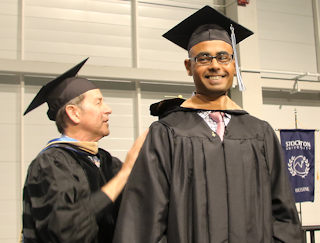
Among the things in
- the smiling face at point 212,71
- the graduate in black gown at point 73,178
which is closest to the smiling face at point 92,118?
the graduate in black gown at point 73,178

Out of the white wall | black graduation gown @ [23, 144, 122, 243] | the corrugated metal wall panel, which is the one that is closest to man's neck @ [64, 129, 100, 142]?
black graduation gown @ [23, 144, 122, 243]

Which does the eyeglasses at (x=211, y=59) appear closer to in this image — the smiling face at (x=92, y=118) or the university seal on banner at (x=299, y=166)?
the smiling face at (x=92, y=118)

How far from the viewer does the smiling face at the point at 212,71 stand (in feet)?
5.66

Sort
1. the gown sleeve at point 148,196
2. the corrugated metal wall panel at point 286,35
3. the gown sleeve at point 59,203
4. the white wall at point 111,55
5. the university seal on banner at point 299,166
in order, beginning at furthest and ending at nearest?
the corrugated metal wall panel at point 286,35 → the university seal on banner at point 299,166 → the white wall at point 111,55 → the gown sleeve at point 59,203 → the gown sleeve at point 148,196

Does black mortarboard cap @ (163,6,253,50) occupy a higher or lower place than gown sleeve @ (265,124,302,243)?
higher

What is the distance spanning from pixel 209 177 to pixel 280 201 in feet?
1.15

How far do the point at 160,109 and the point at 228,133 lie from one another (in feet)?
1.39

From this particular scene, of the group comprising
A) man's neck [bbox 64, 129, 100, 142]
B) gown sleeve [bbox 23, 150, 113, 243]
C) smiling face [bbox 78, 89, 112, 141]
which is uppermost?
smiling face [bbox 78, 89, 112, 141]

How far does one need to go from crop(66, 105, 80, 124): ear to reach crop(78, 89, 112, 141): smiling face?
0.02 metres

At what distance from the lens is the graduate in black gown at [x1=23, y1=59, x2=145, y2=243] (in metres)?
1.84

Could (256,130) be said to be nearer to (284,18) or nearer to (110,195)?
(110,195)

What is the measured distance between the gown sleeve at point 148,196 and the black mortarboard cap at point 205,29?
0.49 meters

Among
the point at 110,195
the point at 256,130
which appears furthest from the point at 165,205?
the point at 256,130

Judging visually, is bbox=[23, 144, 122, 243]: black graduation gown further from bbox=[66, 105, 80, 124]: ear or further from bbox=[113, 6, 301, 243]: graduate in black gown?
bbox=[113, 6, 301, 243]: graduate in black gown
